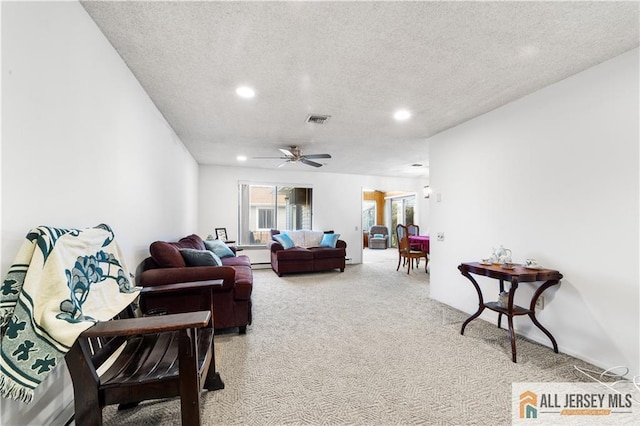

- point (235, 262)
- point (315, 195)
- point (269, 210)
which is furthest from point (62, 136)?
point (315, 195)

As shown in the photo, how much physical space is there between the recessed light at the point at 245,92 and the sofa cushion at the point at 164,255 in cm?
163

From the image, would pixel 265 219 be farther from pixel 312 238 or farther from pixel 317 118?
pixel 317 118

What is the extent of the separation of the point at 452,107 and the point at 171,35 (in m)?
2.71

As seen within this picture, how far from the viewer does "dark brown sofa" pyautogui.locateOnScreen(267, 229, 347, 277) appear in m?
5.62

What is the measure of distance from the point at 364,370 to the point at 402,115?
8.91 ft

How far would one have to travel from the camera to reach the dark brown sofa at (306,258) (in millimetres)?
5617

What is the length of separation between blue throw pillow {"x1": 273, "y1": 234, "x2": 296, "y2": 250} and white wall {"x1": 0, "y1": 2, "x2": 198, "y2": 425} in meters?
3.51

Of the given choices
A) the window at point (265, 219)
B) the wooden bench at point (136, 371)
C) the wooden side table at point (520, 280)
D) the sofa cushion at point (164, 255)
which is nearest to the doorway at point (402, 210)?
the window at point (265, 219)

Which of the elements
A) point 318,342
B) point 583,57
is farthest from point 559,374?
point 583,57

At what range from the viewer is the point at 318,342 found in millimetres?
2607

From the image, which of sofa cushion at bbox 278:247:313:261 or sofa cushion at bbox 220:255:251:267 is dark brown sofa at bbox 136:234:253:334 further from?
sofa cushion at bbox 278:247:313:261

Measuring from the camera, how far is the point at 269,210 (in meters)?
7.16

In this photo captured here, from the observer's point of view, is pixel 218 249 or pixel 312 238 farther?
pixel 312 238

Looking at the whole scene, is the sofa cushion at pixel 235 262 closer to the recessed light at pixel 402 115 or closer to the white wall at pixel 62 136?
the white wall at pixel 62 136
